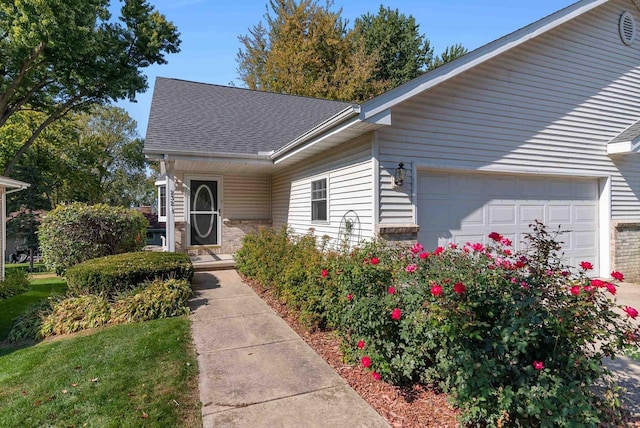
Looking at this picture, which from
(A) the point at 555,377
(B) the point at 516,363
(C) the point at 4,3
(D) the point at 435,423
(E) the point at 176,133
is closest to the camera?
(A) the point at 555,377

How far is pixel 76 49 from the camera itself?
12.4 m

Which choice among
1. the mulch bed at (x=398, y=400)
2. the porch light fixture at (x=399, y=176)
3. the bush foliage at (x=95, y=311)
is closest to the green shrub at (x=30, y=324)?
the bush foliage at (x=95, y=311)

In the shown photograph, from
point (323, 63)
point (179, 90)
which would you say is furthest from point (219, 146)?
point (323, 63)

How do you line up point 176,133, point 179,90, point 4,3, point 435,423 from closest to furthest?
point 435,423 → point 176,133 → point 4,3 → point 179,90

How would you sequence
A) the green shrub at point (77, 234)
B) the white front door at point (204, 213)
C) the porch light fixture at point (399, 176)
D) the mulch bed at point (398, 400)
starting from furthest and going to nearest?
the white front door at point (204, 213), the green shrub at point (77, 234), the porch light fixture at point (399, 176), the mulch bed at point (398, 400)

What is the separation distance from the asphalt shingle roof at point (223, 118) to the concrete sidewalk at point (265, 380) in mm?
5066

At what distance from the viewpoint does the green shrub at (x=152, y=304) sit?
5.22m

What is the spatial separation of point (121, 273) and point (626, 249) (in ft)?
34.7

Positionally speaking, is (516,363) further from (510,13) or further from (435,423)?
(510,13)

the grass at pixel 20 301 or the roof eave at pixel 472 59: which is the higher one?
the roof eave at pixel 472 59

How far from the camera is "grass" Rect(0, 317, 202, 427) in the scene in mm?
2764

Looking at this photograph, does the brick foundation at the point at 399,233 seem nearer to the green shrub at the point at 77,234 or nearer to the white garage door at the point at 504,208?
the white garage door at the point at 504,208

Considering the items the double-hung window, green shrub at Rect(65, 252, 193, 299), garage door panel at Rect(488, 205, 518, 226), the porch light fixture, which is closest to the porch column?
green shrub at Rect(65, 252, 193, 299)

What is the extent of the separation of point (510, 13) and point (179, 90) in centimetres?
1097
